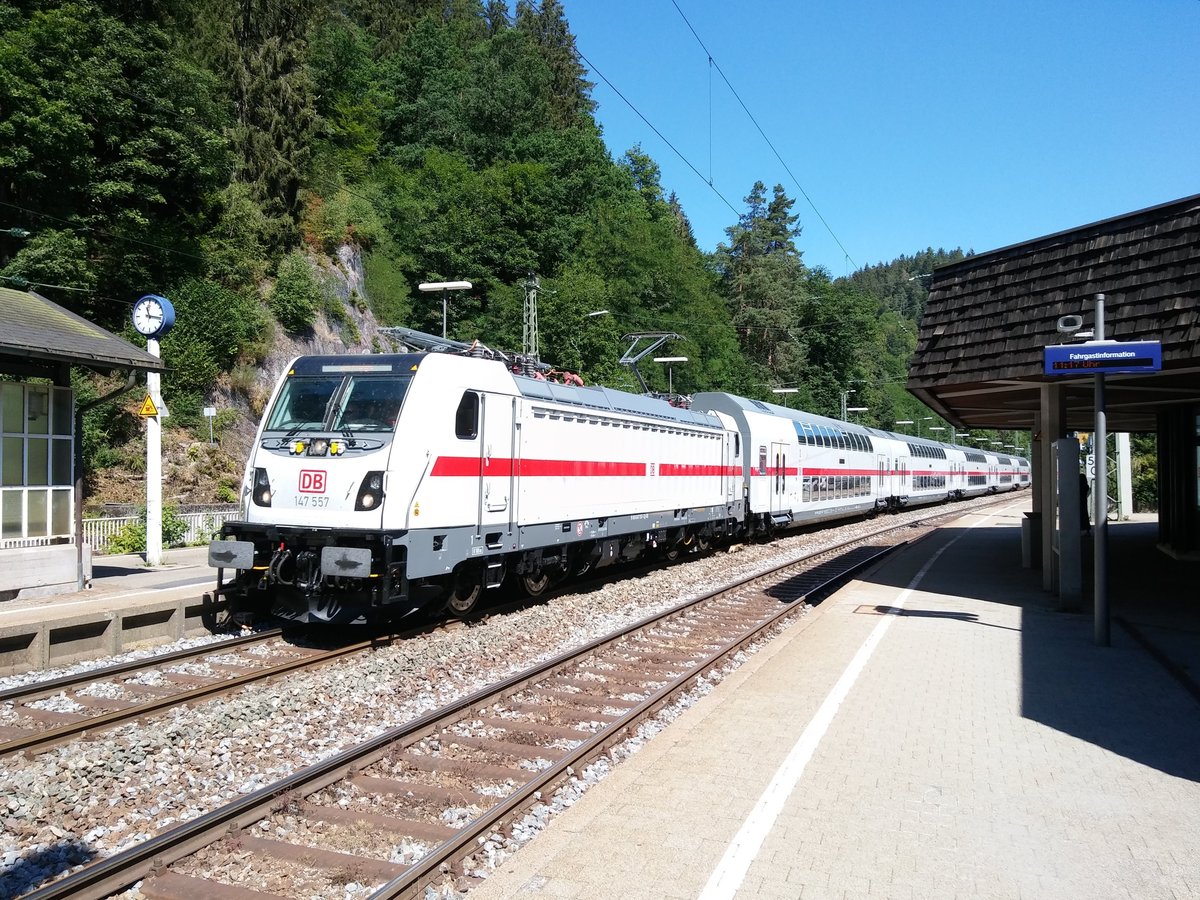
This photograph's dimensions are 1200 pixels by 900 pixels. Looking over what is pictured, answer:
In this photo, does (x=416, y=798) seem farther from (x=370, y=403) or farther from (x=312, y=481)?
(x=370, y=403)

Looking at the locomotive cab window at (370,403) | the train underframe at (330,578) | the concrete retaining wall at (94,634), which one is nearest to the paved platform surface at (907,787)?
the train underframe at (330,578)

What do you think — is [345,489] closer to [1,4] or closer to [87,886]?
[87,886]

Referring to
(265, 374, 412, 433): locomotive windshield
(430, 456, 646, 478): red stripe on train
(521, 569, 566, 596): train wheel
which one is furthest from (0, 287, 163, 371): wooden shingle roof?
(521, 569, 566, 596): train wheel

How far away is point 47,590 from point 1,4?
22817 mm

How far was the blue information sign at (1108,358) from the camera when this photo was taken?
906 cm

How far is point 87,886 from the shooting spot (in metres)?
4.13

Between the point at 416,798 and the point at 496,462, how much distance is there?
567 cm

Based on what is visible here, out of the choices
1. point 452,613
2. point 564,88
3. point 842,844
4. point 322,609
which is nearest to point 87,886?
point 842,844

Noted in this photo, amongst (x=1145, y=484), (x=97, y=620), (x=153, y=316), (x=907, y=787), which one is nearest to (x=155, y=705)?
(x=97, y=620)

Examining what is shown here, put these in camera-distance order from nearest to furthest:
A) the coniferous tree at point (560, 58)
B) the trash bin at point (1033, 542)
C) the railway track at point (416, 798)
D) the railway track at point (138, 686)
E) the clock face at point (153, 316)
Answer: the railway track at point (416, 798), the railway track at point (138, 686), the clock face at point (153, 316), the trash bin at point (1033, 542), the coniferous tree at point (560, 58)

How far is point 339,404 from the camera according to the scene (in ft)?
32.2

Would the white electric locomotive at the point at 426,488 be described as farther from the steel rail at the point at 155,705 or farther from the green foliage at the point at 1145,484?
the green foliage at the point at 1145,484

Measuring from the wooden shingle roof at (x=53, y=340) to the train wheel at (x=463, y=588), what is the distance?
242 inches

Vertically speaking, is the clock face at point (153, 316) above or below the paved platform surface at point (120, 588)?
above
